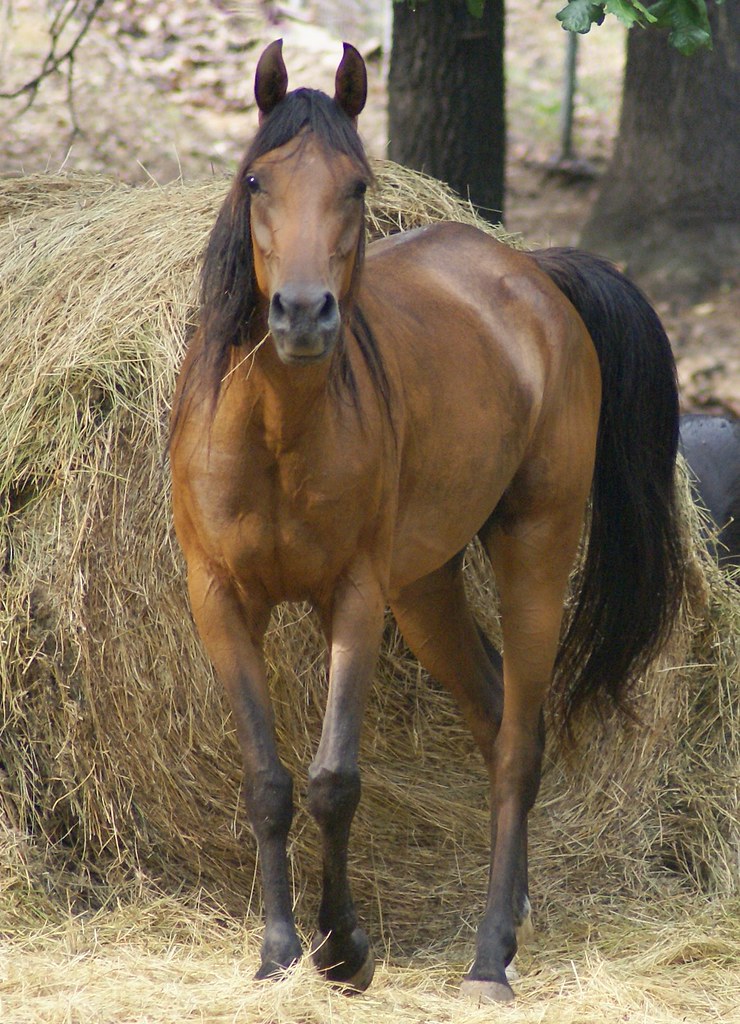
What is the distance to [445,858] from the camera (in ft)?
14.1

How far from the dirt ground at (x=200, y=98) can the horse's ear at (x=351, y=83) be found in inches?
266

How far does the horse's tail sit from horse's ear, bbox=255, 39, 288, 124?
5.11 ft

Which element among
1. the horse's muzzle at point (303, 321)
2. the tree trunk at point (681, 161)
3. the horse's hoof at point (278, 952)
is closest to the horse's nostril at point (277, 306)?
the horse's muzzle at point (303, 321)

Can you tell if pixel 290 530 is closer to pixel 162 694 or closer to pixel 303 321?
pixel 303 321

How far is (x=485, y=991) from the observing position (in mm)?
3404

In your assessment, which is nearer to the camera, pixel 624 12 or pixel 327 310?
pixel 327 310

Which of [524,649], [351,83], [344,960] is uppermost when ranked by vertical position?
[351,83]

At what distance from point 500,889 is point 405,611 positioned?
0.88m

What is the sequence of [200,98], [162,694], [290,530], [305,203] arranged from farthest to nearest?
[200,98] < [162,694] < [290,530] < [305,203]

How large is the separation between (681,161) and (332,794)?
6.44 meters

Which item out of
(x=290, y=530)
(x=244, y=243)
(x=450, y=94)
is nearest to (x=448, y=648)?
(x=290, y=530)

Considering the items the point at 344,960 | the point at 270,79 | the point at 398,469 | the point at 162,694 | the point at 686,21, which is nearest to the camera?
the point at 270,79

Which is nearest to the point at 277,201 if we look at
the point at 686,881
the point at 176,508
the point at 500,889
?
the point at 176,508

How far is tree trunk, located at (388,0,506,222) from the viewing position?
5.90 metres
